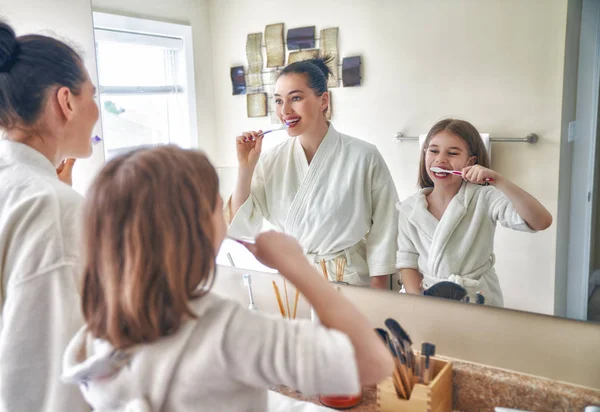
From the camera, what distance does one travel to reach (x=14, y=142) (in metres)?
0.93

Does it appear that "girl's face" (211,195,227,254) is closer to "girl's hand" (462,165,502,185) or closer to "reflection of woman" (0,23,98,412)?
"reflection of woman" (0,23,98,412)

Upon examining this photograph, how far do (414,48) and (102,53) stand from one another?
2.87 ft

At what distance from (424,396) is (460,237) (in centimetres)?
33

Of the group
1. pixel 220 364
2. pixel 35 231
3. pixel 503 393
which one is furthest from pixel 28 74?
pixel 503 393

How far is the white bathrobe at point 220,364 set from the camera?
1.80 ft

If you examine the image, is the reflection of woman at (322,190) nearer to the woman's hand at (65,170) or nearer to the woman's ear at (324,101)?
the woman's ear at (324,101)

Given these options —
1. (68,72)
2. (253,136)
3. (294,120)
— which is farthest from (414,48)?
(68,72)

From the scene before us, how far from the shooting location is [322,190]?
3.94 ft

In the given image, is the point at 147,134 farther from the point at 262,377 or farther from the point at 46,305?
the point at 262,377

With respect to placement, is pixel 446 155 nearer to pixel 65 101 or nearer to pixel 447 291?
pixel 447 291

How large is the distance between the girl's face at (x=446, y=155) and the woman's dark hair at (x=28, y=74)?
2.38 ft

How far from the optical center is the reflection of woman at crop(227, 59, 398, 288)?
117 centimetres

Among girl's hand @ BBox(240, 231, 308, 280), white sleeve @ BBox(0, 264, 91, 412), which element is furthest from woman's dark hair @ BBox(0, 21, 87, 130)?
girl's hand @ BBox(240, 231, 308, 280)

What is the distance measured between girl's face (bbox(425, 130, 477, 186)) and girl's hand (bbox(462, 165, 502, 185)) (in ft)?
0.04
